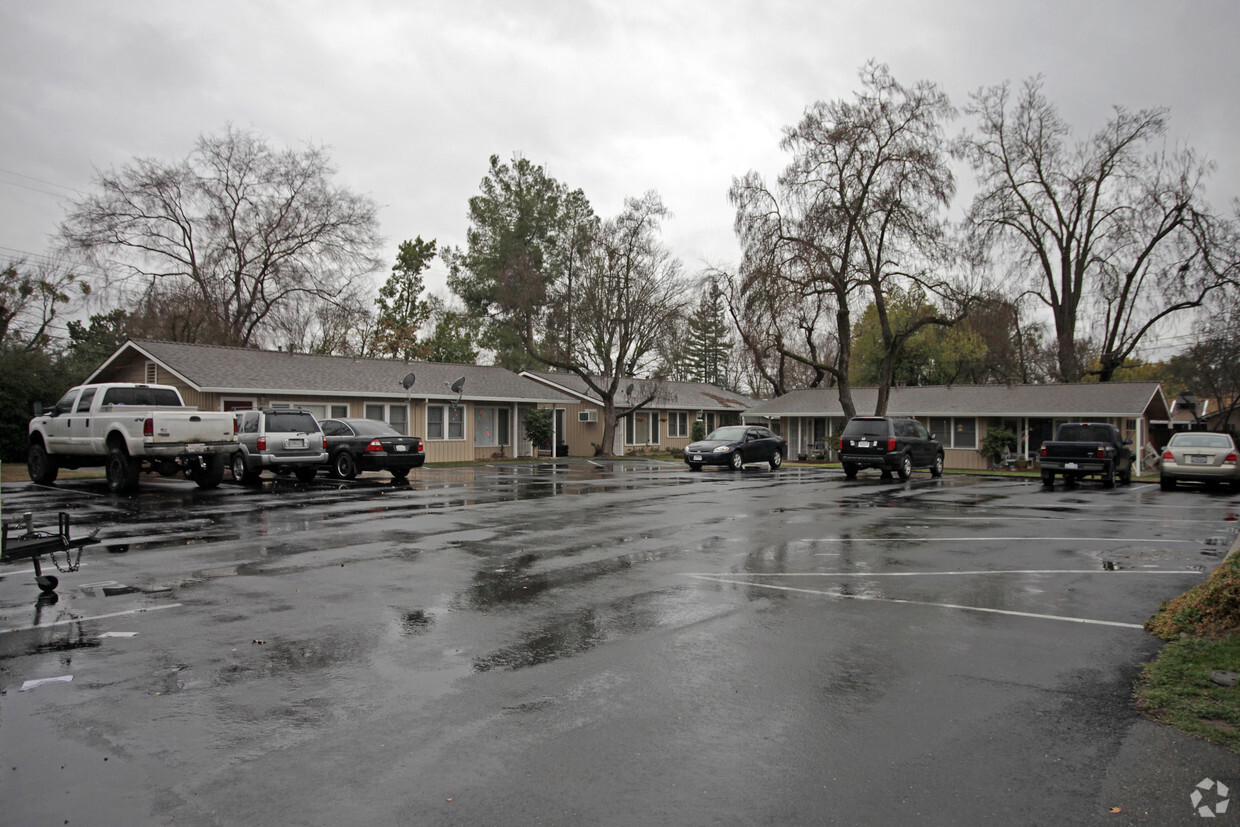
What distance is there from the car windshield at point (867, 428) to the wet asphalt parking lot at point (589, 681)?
13138 millimetres

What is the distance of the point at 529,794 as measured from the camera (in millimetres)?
3834

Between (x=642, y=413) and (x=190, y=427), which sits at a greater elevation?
(x=642, y=413)

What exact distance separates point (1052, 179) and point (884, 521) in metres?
37.8

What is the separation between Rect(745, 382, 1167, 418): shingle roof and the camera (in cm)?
3519

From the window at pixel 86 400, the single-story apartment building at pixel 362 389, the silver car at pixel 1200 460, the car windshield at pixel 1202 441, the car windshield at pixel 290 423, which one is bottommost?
the silver car at pixel 1200 460

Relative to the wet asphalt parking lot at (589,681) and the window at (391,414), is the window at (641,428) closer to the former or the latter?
the window at (391,414)

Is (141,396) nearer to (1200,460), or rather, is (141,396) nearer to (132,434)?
(132,434)

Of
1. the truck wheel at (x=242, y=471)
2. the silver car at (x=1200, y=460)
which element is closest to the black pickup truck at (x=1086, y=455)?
the silver car at (x=1200, y=460)

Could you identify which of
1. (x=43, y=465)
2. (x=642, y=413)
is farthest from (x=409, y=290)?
(x=43, y=465)

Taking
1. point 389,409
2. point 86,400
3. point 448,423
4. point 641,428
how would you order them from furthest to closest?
point 641,428
point 448,423
point 389,409
point 86,400

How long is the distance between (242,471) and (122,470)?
3.42m

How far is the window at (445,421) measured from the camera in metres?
34.3

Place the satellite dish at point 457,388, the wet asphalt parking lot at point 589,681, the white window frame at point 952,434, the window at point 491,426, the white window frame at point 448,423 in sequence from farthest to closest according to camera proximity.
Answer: the white window frame at point 952,434 < the window at point 491,426 < the white window frame at point 448,423 < the satellite dish at point 457,388 < the wet asphalt parking lot at point 589,681

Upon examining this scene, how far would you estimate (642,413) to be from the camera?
47.0 m
